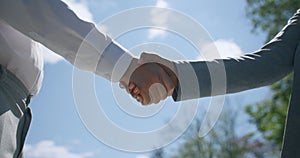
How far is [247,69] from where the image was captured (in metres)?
1.38

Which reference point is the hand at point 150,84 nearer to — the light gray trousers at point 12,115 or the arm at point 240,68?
the arm at point 240,68

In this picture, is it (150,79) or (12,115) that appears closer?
(12,115)

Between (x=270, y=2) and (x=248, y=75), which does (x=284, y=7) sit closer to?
(x=270, y=2)

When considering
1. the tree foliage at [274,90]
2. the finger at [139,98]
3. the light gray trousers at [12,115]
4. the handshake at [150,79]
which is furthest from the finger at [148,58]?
the tree foliage at [274,90]

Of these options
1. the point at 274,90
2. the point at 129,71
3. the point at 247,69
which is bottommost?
the point at 247,69

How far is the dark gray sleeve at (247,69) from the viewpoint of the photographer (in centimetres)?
132

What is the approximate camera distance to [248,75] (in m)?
1.38

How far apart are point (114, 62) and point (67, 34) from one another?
153 mm

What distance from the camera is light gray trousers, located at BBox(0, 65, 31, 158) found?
3.27 feet

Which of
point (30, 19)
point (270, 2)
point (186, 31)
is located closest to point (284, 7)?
point (270, 2)

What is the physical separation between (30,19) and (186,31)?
1.99 feet

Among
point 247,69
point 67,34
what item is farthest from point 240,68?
point 67,34

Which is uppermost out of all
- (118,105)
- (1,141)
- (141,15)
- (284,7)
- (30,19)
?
(284,7)

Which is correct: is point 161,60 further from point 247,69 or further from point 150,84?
point 247,69
